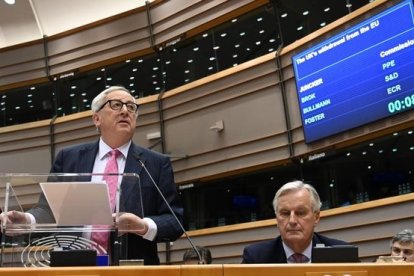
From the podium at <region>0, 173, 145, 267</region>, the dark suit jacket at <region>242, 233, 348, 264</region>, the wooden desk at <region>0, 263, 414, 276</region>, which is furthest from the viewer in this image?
the dark suit jacket at <region>242, 233, 348, 264</region>

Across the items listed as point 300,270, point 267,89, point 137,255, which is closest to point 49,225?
point 137,255

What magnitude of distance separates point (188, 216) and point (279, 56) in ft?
9.70

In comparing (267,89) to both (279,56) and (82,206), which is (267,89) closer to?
(279,56)

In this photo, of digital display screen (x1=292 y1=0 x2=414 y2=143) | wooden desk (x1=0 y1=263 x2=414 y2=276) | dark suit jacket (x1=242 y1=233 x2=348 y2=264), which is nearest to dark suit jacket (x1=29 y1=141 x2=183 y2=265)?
dark suit jacket (x1=242 y1=233 x2=348 y2=264)

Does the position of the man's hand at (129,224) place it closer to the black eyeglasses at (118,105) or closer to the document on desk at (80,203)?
the document on desk at (80,203)

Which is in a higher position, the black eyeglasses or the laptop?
the black eyeglasses

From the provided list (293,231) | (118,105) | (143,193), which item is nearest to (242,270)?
(143,193)

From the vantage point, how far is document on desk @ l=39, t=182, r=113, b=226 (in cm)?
191

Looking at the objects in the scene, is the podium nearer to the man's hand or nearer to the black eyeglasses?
the man's hand

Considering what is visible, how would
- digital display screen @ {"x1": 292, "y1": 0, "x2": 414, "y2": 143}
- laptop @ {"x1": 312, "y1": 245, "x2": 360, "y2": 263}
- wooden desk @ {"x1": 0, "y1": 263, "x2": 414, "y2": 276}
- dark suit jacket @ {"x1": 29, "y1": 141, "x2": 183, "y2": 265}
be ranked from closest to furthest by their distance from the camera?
wooden desk @ {"x1": 0, "y1": 263, "x2": 414, "y2": 276}, laptop @ {"x1": 312, "y1": 245, "x2": 360, "y2": 263}, dark suit jacket @ {"x1": 29, "y1": 141, "x2": 183, "y2": 265}, digital display screen @ {"x1": 292, "y1": 0, "x2": 414, "y2": 143}

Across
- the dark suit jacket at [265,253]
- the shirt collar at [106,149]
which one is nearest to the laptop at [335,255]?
the dark suit jacket at [265,253]

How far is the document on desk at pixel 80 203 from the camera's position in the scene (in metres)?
1.91

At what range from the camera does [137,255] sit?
7.24 ft

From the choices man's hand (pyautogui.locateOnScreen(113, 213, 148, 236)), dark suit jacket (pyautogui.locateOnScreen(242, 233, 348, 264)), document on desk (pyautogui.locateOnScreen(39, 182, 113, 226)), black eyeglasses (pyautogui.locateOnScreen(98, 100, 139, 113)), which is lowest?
dark suit jacket (pyautogui.locateOnScreen(242, 233, 348, 264))
